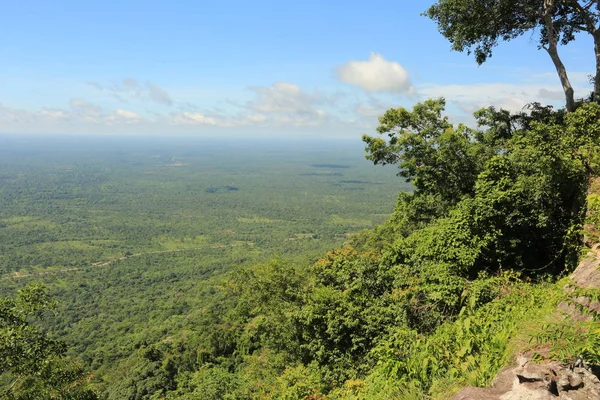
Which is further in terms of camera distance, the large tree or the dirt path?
the dirt path

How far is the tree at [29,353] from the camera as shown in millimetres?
7617

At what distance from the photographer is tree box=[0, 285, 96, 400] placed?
762 centimetres

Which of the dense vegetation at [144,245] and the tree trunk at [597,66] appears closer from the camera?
the tree trunk at [597,66]

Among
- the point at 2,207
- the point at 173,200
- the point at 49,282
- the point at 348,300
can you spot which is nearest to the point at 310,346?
the point at 348,300

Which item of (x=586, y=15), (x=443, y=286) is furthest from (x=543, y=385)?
(x=586, y=15)

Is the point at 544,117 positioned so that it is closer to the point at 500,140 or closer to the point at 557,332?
the point at 500,140

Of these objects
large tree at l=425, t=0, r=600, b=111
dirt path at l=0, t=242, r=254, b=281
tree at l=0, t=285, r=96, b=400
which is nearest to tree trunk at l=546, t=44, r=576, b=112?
large tree at l=425, t=0, r=600, b=111

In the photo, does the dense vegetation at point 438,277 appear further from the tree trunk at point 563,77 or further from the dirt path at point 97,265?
the dirt path at point 97,265

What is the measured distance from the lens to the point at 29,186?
653 ft

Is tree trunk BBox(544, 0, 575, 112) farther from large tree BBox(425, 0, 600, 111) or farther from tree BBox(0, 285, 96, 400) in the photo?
tree BBox(0, 285, 96, 400)

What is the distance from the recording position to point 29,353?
310 inches

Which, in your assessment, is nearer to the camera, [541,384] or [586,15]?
[541,384]

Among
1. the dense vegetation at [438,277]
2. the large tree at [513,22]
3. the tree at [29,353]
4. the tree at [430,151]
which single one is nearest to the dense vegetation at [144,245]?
the tree at [29,353]

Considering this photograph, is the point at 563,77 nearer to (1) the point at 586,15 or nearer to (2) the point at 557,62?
(2) the point at 557,62
